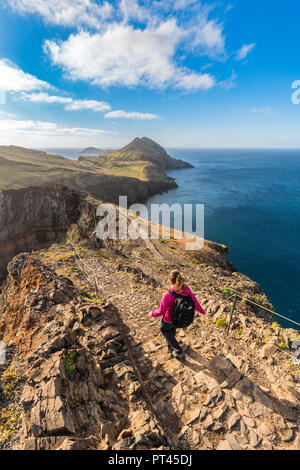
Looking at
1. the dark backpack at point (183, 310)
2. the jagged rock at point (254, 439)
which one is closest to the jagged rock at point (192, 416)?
the jagged rock at point (254, 439)

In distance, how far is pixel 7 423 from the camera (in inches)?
182

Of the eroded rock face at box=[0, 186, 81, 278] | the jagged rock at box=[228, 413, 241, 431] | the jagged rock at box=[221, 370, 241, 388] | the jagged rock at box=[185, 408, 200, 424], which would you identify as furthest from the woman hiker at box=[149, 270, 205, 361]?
the eroded rock face at box=[0, 186, 81, 278]

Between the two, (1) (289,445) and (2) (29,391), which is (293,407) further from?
(2) (29,391)

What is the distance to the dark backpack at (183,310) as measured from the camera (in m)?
6.11

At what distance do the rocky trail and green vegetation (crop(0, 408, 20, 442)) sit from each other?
100 mm

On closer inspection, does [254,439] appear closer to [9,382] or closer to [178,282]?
[178,282]

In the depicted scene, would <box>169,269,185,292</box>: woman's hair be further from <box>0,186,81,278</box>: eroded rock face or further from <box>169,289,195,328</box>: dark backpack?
<box>0,186,81,278</box>: eroded rock face

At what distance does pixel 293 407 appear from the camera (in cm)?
531

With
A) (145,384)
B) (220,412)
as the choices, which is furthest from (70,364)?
(220,412)

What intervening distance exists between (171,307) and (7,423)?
4.54 meters

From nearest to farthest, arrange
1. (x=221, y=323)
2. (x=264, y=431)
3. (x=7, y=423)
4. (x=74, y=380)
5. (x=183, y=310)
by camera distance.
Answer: (x=7, y=423) → (x=264, y=431) → (x=74, y=380) → (x=183, y=310) → (x=221, y=323)

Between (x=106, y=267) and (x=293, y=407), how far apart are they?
44.2 ft

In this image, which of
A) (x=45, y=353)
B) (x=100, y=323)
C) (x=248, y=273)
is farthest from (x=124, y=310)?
(x=248, y=273)

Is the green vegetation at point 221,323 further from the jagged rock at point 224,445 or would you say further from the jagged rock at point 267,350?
the jagged rock at point 224,445
